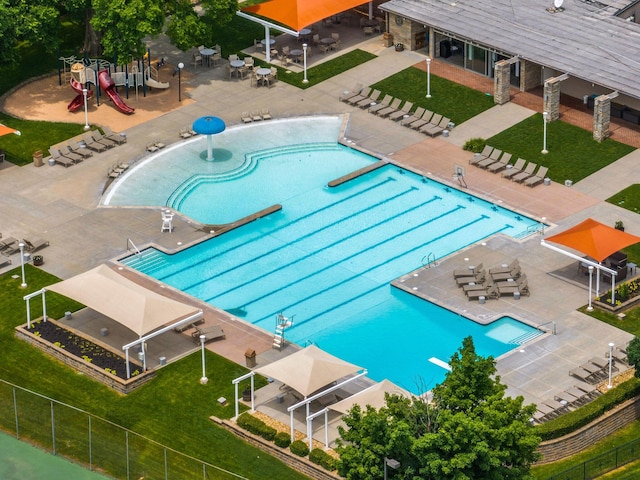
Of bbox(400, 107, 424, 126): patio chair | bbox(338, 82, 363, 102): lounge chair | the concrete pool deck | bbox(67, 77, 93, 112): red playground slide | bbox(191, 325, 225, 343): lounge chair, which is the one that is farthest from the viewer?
bbox(338, 82, 363, 102): lounge chair

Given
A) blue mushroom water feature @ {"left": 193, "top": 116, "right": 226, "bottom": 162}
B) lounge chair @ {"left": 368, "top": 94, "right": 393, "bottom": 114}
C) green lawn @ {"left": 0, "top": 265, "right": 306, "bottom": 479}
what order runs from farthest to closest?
lounge chair @ {"left": 368, "top": 94, "right": 393, "bottom": 114} < blue mushroom water feature @ {"left": 193, "top": 116, "right": 226, "bottom": 162} < green lawn @ {"left": 0, "top": 265, "right": 306, "bottom": 479}

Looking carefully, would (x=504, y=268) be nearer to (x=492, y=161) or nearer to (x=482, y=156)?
(x=492, y=161)

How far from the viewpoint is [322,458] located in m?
67.1

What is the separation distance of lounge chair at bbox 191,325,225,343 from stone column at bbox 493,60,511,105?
1021 inches

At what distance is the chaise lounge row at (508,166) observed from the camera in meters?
88.1

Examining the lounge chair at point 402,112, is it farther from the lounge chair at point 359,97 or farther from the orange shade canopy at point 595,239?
the orange shade canopy at point 595,239

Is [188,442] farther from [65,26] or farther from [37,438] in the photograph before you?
[65,26]

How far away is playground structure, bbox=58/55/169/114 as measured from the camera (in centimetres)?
9450

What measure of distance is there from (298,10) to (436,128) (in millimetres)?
12250

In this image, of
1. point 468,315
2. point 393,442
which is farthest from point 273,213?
point 393,442

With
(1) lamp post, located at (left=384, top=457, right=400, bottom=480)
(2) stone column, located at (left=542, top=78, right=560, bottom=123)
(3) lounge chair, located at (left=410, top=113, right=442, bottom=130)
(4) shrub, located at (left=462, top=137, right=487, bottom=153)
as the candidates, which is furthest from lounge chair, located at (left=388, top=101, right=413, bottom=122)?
(1) lamp post, located at (left=384, top=457, right=400, bottom=480)

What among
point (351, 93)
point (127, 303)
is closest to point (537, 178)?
point (351, 93)

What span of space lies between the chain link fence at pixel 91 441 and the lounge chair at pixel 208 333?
7.36 metres

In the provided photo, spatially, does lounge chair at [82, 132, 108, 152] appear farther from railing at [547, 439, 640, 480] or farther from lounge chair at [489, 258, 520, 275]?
railing at [547, 439, 640, 480]
